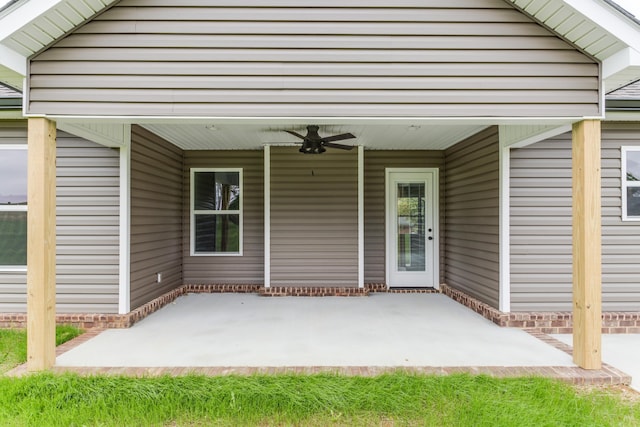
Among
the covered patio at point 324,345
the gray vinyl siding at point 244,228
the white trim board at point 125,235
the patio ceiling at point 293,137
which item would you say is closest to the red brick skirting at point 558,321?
the covered patio at point 324,345

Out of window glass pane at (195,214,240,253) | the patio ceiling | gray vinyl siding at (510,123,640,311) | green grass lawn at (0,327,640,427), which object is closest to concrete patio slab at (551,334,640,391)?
gray vinyl siding at (510,123,640,311)

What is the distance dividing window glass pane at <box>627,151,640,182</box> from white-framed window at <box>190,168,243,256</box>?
577cm

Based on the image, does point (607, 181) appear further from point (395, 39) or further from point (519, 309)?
point (395, 39)

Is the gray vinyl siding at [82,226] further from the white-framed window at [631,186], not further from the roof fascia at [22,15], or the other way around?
the white-framed window at [631,186]

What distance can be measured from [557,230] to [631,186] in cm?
108

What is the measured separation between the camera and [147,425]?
247 cm

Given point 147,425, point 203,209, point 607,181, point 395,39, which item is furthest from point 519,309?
point 203,209

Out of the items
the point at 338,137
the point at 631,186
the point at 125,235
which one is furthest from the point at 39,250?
the point at 631,186

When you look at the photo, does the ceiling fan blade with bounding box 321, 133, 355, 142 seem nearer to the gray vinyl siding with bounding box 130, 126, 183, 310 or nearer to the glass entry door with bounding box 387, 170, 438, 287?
the glass entry door with bounding box 387, 170, 438, 287

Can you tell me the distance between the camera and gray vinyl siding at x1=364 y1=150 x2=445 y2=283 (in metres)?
6.62

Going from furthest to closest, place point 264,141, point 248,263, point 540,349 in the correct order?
point 248,263, point 264,141, point 540,349

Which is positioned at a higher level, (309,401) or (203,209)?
(203,209)

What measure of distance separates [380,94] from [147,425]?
3092 millimetres

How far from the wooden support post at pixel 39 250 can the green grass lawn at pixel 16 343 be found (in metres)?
0.48
